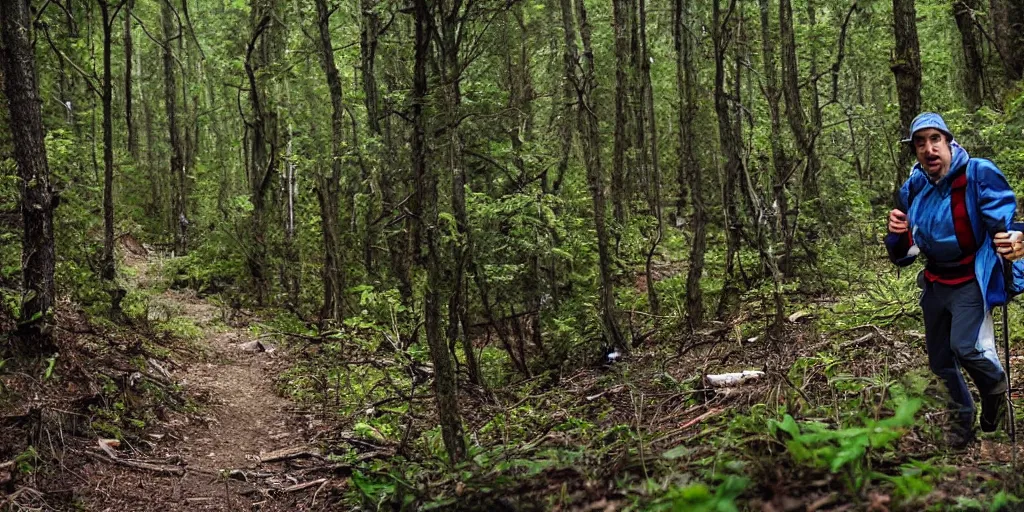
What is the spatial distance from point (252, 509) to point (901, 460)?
4.39 m

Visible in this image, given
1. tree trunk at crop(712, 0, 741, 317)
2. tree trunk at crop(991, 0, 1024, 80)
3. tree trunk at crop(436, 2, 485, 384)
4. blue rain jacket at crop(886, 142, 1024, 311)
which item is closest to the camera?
blue rain jacket at crop(886, 142, 1024, 311)

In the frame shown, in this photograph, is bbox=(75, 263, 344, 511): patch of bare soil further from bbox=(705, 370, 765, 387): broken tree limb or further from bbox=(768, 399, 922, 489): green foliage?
bbox=(768, 399, 922, 489): green foliage

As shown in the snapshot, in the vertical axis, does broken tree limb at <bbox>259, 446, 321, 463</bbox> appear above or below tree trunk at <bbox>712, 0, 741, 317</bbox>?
below

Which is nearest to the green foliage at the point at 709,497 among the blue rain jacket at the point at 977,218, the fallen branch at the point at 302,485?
the blue rain jacket at the point at 977,218

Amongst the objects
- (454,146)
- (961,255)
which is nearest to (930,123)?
(961,255)

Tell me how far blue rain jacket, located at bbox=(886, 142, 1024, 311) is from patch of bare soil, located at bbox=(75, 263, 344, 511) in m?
4.34

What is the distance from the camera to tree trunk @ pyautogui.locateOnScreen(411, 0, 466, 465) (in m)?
4.88

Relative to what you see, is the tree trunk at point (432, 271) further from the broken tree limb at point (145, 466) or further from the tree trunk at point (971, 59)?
the tree trunk at point (971, 59)

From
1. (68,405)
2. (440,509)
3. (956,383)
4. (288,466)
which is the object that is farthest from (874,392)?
(68,405)

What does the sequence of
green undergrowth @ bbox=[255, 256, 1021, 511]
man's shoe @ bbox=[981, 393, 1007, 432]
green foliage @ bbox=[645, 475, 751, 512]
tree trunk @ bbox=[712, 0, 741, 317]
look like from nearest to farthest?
1. green foliage @ bbox=[645, 475, 751, 512]
2. green undergrowth @ bbox=[255, 256, 1021, 511]
3. man's shoe @ bbox=[981, 393, 1007, 432]
4. tree trunk @ bbox=[712, 0, 741, 317]

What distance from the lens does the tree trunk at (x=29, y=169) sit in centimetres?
633

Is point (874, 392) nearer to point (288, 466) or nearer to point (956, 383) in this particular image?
point (956, 383)

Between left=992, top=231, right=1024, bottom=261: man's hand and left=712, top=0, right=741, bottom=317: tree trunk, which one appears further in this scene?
left=712, top=0, right=741, bottom=317: tree trunk

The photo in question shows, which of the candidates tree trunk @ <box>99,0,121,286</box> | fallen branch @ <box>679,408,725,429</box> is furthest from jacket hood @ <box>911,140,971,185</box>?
tree trunk @ <box>99,0,121,286</box>
